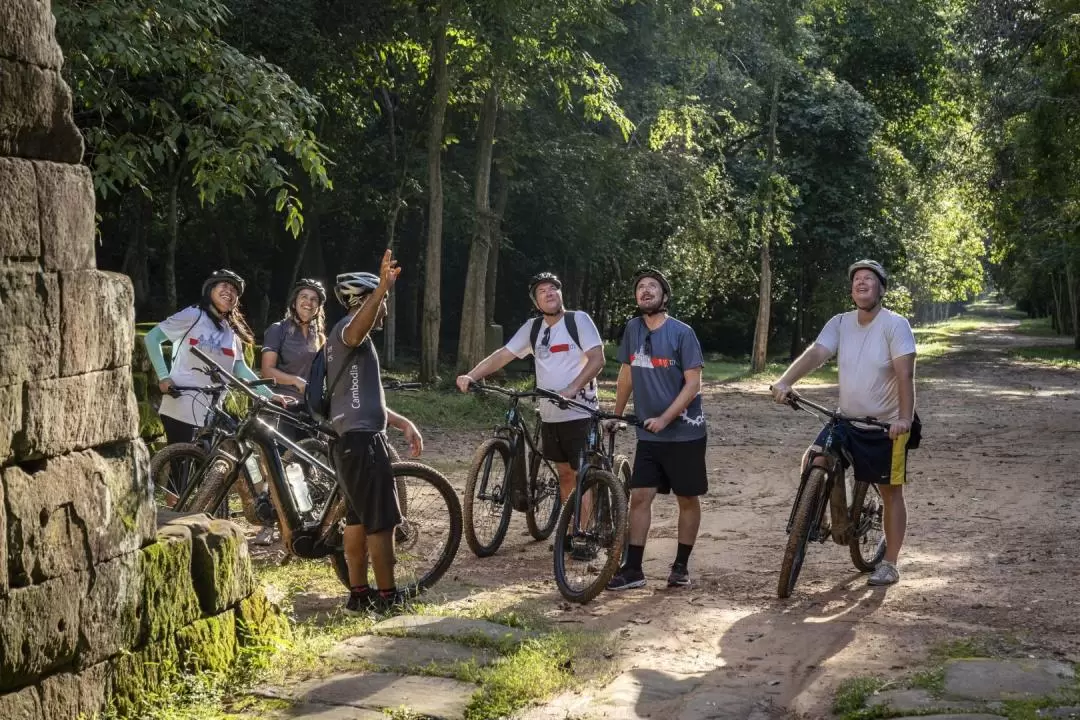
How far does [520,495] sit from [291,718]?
433 centimetres

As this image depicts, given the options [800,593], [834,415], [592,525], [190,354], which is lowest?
[800,593]

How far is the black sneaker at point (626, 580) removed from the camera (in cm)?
811

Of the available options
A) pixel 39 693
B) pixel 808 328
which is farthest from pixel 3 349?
pixel 808 328

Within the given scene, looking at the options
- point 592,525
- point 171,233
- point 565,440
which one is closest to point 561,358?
point 565,440

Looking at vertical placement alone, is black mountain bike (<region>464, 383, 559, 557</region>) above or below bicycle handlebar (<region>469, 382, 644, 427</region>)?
below

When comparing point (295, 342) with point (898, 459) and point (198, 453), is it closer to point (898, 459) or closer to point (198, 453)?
point (198, 453)

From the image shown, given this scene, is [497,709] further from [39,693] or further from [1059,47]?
[1059,47]

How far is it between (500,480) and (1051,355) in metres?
34.7

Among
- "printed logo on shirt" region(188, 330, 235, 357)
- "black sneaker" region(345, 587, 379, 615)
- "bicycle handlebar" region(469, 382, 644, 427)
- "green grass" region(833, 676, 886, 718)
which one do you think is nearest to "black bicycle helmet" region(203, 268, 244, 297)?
"printed logo on shirt" region(188, 330, 235, 357)

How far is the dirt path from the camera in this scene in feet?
19.9

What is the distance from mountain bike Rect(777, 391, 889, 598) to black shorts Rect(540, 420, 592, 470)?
1614mm

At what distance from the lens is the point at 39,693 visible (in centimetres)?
455

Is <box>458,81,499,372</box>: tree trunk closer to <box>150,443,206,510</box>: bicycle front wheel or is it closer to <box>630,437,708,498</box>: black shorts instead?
<box>150,443,206,510</box>: bicycle front wheel

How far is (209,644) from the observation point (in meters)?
5.57
